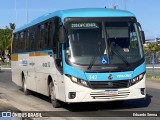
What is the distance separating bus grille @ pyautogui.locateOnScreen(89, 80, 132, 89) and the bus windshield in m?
0.53

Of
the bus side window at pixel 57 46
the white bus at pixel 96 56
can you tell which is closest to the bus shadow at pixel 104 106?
the white bus at pixel 96 56

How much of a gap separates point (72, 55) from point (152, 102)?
4.02m

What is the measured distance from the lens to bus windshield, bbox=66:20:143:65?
40.6 feet

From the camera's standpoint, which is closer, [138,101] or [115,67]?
[115,67]

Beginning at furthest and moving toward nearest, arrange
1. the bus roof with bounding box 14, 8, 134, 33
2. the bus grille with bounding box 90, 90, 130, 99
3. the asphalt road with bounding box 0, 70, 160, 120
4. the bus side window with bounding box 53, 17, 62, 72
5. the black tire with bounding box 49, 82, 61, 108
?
1. the black tire with bounding box 49, 82, 61, 108
2. the bus roof with bounding box 14, 8, 134, 33
3. the bus side window with bounding box 53, 17, 62, 72
4. the bus grille with bounding box 90, 90, 130, 99
5. the asphalt road with bounding box 0, 70, 160, 120

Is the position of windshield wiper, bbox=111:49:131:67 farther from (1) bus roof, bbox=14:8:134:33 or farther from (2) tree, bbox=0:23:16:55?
(2) tree, bbox=0:23:16:55

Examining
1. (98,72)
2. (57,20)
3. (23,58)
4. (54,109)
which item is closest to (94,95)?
(98,72)

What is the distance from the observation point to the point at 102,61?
1237cm

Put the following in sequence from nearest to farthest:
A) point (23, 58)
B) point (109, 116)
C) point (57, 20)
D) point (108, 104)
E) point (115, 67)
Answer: point (109, 116) < point (115, 67) < point (57, 20) < point (108, 104) < point (23, 58)

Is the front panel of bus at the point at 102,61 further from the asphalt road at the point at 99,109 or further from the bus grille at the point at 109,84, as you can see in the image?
the asphalt road at the point at 99,109

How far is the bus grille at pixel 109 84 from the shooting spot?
12.2m

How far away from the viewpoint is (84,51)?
12.4 meters

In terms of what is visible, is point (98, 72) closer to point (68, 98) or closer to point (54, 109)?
point (68, 98)

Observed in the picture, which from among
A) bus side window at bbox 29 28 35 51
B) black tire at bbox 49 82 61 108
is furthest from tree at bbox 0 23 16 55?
black tire at bbox 49 82 61 108
